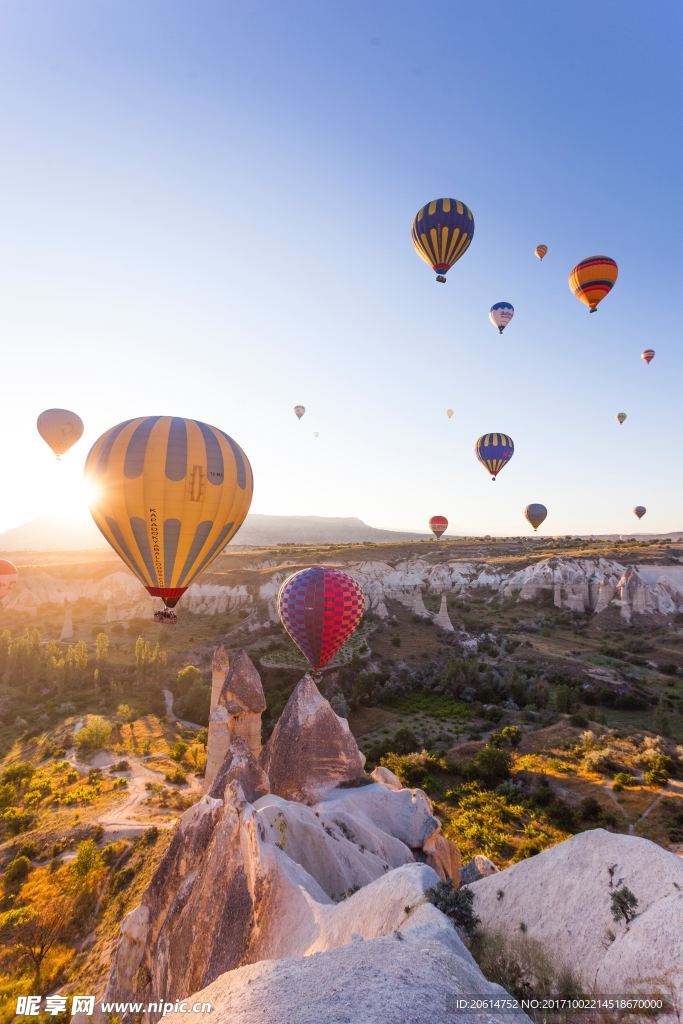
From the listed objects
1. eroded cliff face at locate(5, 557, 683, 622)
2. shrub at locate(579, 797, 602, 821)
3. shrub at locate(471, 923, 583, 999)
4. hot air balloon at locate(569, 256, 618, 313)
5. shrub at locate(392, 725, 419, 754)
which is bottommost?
shrub at locate(392, 725, 419, 754)

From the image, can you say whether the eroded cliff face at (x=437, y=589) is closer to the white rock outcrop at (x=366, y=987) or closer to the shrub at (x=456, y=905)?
the shrub at (x=456, y=905)

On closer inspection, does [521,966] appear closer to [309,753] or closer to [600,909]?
[600,909]

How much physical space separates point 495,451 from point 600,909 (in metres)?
42.7

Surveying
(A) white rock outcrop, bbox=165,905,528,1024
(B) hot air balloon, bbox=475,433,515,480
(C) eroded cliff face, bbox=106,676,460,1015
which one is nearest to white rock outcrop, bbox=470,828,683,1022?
(C) eroded cliff face, bbox=106,676,460,1015

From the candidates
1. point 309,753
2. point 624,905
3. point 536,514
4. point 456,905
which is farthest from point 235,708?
point 536,514

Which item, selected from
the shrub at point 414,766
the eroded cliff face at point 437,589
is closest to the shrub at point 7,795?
the shrub at point 414,766

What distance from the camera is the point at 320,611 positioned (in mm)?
21797

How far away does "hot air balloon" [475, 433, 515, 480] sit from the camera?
46.0 metres

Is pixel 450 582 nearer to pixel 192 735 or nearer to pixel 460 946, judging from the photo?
pixel 192 735

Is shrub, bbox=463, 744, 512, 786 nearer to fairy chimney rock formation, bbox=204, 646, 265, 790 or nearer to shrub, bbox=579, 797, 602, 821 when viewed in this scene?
shrub, bbox=579, 797, 602, 821

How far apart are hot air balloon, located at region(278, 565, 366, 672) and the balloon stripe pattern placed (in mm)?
22162

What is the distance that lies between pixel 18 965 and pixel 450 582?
64.6 meters

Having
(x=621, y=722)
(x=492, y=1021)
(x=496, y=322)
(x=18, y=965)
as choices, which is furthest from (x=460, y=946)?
(x=496, y=322)

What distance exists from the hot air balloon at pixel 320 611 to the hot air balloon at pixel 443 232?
70.6ft
